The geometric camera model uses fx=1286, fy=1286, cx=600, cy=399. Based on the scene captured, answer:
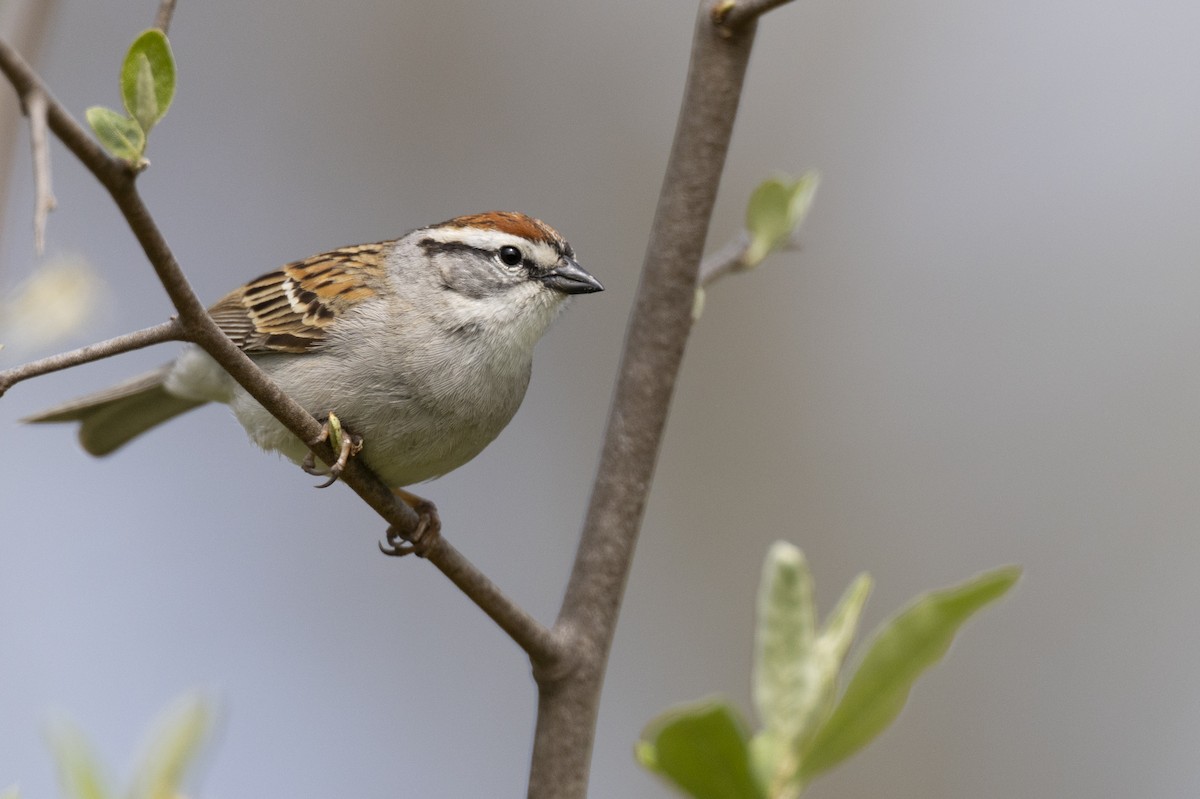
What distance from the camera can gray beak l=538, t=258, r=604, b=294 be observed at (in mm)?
3646

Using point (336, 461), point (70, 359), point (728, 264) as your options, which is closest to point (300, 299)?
point (336, 461)

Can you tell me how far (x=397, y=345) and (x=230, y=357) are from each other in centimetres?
151

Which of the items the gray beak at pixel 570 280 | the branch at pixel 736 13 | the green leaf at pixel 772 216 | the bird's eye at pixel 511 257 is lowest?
the gray beak at pixel 570 280

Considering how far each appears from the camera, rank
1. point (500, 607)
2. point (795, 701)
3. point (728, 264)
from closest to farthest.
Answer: point (795, 701) < point (500, 607) < point (728, 264)

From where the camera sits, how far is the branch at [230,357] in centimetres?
127

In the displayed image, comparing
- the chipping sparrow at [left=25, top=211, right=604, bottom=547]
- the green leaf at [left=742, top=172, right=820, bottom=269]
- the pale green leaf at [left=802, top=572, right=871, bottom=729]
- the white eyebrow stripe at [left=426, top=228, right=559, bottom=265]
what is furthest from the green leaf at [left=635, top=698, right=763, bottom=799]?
the white eyebrow stripe at [left=426, top=228, right=559, bottom=265]

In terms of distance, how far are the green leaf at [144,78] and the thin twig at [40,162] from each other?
0.18m

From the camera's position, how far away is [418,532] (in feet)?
8.81

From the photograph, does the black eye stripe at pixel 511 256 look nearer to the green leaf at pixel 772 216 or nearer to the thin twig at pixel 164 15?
the green leaf at pixel 772 216

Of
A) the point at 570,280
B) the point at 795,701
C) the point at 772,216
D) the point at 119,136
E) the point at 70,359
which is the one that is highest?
the point at 772,216

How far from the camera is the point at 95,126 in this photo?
1.40 metres

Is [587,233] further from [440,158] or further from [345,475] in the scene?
[345,475]

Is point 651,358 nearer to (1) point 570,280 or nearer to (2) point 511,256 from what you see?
(1) point 570,280

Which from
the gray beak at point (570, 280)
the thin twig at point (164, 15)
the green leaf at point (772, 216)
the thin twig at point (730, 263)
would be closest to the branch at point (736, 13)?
the green leaf at point (772, 216)
